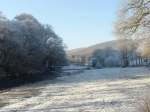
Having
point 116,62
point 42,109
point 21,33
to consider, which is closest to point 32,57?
point 21,33

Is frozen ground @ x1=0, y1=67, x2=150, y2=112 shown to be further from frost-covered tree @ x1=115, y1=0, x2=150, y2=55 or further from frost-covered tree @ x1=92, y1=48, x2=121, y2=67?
frost-covered tree @ x1=92, y1=48, x2=121, y2=67

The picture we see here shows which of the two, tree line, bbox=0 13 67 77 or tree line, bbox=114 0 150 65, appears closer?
tree line, bbox=114 0 150 65

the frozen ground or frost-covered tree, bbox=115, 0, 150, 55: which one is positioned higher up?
frost-covered tree, bbox=115, 0, 150, 55

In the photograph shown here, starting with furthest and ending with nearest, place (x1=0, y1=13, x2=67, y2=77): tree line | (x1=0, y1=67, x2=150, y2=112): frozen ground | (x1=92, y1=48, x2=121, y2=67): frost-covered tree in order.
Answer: (x1=92, y1=48, x2=121, y2=67): frost-covered tree, (x1=0, y1=13, x2=67, y2=77): tree line, (x1=0, y1=67, x2=150, y2=112): frozen ground

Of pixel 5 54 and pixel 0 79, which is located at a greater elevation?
pixel 5 54

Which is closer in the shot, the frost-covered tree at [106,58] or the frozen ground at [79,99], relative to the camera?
the frozen ground at [79,99]

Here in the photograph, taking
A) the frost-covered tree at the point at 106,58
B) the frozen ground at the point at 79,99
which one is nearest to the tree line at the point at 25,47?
the frozen ground at the point at 79,99

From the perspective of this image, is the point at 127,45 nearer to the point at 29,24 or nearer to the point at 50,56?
the point at 29,24

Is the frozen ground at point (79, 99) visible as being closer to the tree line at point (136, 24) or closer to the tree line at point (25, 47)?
the tree line at point (136, 24)

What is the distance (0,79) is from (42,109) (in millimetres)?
38992

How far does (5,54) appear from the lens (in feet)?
200

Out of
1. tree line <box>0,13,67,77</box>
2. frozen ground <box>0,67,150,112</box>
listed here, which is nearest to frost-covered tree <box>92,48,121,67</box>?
tree line <box>0,13,67,77</box>

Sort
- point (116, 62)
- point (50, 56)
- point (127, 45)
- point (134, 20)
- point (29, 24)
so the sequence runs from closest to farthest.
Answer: point (134, 20) < point (127, 45) < point (29, 24) < point (50, 56) < point (116, 62)

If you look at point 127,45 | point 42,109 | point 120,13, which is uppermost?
point 120,13
